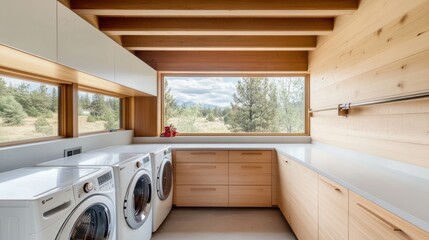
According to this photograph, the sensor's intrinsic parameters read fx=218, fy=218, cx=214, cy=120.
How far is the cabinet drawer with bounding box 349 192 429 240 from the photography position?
787 mm

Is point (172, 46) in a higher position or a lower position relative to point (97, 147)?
higher

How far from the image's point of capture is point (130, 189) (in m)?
1.68

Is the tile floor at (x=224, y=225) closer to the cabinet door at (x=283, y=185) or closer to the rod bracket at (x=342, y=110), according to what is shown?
the cabinet door at (x=283, y=185)

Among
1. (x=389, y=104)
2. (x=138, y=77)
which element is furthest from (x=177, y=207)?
(x=389, y=104)

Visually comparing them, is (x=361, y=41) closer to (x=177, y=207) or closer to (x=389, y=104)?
(x=389, y=104)

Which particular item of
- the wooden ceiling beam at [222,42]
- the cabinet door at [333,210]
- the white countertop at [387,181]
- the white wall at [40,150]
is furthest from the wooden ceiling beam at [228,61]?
the cabinet door at [333,210]

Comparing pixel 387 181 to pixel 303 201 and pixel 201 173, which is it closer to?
pixel 303 201

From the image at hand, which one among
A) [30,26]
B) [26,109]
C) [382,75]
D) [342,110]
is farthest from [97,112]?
[382,75]

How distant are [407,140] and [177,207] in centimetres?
247

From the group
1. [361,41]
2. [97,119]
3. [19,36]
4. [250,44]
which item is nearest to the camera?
[19,36]

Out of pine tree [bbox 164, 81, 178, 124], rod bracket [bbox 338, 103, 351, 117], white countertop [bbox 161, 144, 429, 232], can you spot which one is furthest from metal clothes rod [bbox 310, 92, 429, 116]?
pine tree [bbox 164, 81, 178, 124]

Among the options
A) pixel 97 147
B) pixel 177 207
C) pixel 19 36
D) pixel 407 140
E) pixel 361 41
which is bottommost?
pixel 177 207

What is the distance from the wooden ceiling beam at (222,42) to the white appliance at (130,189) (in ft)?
5.05

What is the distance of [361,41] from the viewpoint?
190 centimetres
